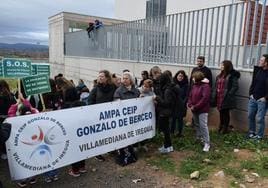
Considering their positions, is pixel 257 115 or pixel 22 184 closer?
pixel 22 184

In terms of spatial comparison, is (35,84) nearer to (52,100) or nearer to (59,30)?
(52,100)

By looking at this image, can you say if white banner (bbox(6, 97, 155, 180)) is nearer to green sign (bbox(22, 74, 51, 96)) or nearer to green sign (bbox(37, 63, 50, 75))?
green sign (bbox(22, 74, 51, 96))

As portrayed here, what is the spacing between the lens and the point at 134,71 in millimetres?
11516

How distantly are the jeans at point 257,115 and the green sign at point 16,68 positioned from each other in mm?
5789

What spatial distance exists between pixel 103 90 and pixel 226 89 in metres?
2.92

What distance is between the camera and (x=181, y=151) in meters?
6.36

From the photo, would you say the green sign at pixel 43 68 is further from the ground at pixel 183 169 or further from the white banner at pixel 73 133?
the white banner at pixel 73 133

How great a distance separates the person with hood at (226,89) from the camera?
6969 millimetres

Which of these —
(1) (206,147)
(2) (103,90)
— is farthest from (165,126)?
(2) (103,90)

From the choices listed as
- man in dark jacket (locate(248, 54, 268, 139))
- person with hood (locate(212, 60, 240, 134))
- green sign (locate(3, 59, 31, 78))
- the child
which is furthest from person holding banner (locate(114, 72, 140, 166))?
green sign (locate(3, 59, 31, 78))

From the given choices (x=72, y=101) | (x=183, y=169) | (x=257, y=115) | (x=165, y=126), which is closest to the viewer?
(x=72, y=101)

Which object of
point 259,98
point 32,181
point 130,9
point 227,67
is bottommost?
point 32,181

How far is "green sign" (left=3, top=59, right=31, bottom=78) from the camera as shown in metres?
7.98

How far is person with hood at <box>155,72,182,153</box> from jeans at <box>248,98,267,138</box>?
5.54 feet
